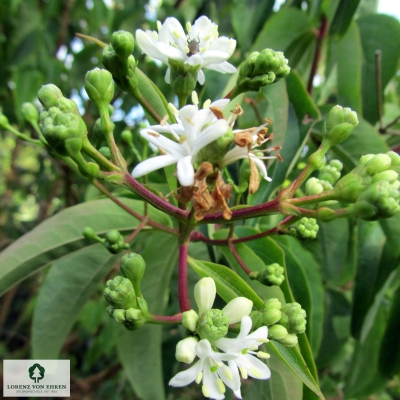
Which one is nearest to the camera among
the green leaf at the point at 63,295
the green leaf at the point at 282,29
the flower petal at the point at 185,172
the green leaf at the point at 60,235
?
the flower petal at the point at 185,172

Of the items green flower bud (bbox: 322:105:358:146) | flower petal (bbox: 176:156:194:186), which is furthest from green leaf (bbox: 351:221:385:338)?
flower petal (bbox: 176:156:194:186)

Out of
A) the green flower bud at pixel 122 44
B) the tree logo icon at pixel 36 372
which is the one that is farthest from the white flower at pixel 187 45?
the tree logo icon at pixel 36 372

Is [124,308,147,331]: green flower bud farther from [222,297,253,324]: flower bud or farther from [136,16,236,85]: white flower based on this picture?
[136,16,236,85]: white flower

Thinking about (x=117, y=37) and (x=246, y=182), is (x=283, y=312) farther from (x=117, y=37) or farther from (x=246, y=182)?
(x=117, y=37)

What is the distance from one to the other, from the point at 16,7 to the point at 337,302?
10.0 feet

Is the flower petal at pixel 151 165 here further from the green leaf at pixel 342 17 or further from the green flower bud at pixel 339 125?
the green leaf at pixel 342 17

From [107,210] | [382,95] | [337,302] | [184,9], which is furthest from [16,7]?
[337,302]

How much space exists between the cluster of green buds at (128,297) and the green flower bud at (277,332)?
0.96 ft

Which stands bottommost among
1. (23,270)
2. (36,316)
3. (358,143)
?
(36,316)

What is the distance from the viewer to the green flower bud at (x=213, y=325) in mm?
875

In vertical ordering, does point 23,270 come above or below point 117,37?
below

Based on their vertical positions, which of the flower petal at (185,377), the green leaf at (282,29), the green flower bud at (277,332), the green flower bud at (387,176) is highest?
the green leaf at (282,29)

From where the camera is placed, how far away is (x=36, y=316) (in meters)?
1.58

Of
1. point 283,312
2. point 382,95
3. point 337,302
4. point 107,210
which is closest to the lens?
point 283,312
